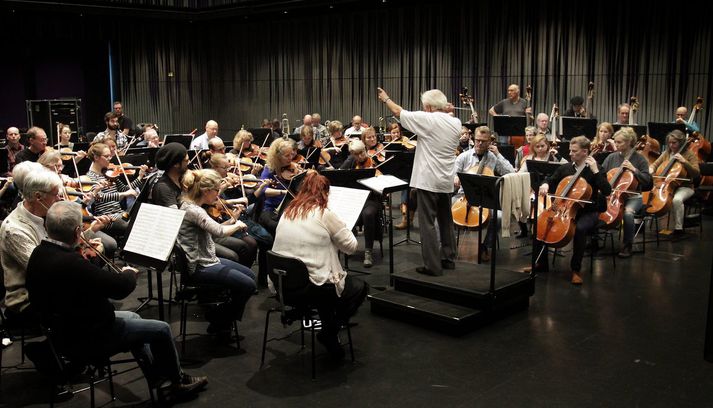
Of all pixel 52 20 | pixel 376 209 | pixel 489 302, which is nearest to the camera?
pixel 489 302

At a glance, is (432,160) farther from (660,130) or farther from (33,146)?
(660,130)

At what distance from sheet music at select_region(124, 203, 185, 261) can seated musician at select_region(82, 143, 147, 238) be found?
2.07 m

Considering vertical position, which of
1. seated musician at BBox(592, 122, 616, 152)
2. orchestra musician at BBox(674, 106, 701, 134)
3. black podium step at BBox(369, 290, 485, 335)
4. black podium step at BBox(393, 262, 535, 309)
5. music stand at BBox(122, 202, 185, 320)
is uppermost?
orchestra musician at BBox(674, 106, 701, 134)

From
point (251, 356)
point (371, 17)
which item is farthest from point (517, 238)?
point (371, 17)

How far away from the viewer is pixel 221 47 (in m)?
16.6

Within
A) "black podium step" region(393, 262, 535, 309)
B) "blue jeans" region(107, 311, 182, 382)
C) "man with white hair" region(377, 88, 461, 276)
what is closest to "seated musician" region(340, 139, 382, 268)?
"black podium step" region(393, 262, 535, 309)

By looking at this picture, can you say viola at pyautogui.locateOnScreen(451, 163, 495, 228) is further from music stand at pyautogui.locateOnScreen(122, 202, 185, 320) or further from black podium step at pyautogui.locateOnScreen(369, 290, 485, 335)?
music stand at pyautogui.locateOnScreen(122, 202, 185, 320)

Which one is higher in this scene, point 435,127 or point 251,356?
point 435,127

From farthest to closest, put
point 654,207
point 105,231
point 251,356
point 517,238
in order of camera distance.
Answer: point 517,238 < point 654,207 < point 105,231 < point 251,356

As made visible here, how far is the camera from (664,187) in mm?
7641

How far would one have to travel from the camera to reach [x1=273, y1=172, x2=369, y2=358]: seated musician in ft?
13.8

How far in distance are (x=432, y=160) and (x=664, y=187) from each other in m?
3.75

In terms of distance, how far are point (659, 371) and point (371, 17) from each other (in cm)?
1113

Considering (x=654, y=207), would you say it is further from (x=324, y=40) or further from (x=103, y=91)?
(x=103, y=91)
